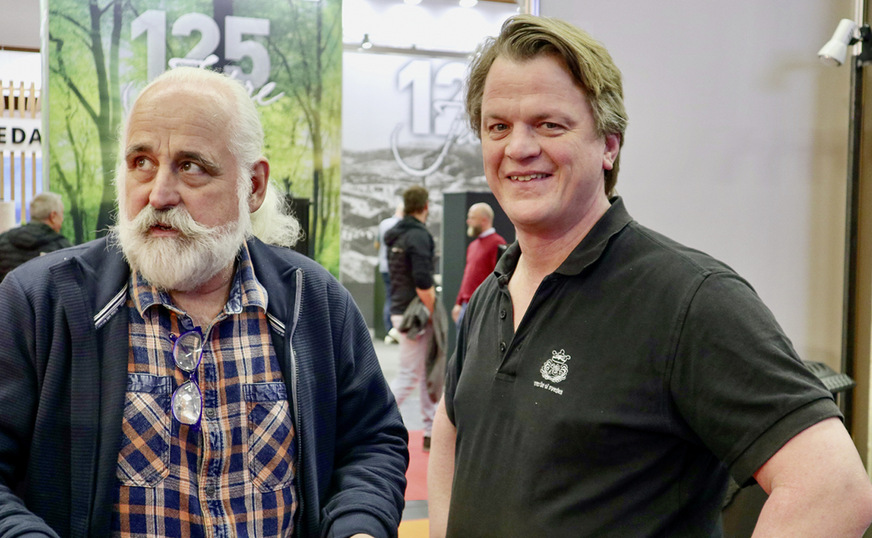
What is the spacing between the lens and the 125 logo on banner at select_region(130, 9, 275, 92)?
13.0ft

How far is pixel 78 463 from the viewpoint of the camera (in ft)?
4.59

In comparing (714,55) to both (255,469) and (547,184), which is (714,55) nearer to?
(547,184)

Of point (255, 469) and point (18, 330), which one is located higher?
point (18, 330)

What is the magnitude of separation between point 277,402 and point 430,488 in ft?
1.28

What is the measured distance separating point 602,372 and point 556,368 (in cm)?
8

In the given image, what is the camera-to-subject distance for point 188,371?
1.50 meters

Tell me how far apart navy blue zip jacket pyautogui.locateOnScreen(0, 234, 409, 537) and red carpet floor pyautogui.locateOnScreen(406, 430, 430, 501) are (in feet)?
8.65

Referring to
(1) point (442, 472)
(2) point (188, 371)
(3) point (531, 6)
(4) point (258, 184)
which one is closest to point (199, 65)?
(3) point (531, 6)

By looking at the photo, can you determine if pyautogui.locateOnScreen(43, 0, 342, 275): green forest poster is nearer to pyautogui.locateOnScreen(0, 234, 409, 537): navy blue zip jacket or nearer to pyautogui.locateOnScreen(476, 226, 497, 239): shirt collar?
pyautogui.locateOnScreen(476, 226, 497, 239): shirt collar

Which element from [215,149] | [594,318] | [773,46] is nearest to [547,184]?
[594,318]

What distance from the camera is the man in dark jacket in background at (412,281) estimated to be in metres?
5.56

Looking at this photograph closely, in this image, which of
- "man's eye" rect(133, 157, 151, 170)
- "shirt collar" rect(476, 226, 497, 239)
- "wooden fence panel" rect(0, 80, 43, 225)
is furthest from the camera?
"wooden fence panel" rect(0, 80, 43, 225)

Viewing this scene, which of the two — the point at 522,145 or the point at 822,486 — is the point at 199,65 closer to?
the point at 522,145

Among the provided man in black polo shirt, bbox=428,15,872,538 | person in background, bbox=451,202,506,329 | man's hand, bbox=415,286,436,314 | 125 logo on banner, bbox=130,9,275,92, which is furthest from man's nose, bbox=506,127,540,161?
man's hand, bbox=415,286,436,314
